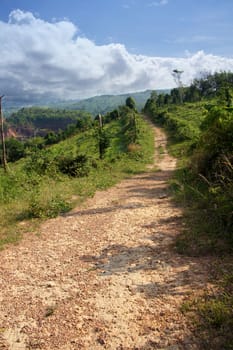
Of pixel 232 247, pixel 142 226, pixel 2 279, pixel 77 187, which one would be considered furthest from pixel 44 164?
pixel 232 247

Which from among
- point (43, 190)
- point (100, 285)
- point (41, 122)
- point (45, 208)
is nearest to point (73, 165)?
point (43, 190)

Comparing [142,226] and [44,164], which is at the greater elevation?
[44,164]

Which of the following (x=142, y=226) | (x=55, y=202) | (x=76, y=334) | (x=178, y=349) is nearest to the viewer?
(x=178, y=349)

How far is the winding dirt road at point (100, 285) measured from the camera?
3.40m

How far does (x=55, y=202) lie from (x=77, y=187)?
2415mm

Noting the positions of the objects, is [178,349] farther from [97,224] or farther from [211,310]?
[97,224]

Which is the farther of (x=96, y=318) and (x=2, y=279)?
(x=2, y=279)

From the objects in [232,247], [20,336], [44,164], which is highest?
[44,164]

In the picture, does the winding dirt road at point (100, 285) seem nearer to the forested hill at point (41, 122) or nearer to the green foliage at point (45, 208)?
the green foliage at point (45, 208)

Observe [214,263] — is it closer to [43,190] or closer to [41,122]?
[43,190]

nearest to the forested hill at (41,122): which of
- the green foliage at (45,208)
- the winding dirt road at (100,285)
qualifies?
the green foliage at (45,208)

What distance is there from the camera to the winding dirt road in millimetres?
3396

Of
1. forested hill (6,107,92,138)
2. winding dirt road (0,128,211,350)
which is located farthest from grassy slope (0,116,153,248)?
forested hill (6,107,92,138)

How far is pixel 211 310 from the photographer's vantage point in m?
3.52
